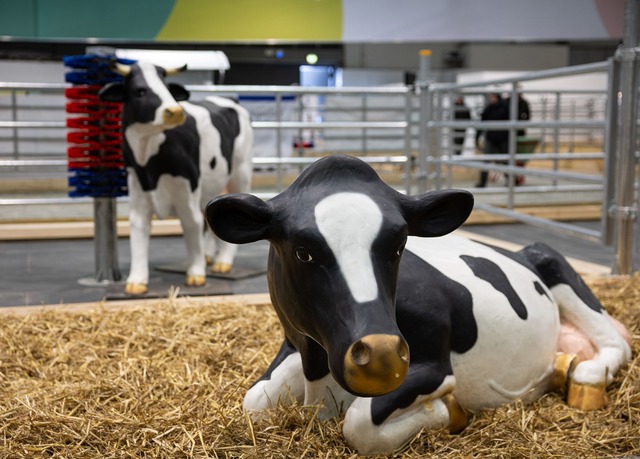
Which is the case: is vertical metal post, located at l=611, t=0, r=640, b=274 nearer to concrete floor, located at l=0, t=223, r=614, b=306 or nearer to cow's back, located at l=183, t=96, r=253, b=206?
concrete floor, located at l=0, t=223, r=614, b=306

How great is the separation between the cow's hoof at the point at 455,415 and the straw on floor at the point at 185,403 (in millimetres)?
19

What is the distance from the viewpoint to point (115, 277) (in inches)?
157

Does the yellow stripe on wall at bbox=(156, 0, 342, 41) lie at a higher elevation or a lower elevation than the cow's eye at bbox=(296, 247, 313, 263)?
higher

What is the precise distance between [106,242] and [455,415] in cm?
272

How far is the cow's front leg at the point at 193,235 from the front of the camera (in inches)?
148

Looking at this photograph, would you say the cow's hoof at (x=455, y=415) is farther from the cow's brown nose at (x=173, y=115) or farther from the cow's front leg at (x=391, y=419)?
the cow's brown nose at (x=173, y=115)

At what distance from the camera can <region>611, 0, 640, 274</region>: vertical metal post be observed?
354cm

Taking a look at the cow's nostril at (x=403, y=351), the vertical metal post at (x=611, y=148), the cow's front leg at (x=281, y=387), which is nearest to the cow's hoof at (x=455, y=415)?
the cow's front leg at (x=281, y=387)

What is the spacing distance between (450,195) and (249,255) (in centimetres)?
342

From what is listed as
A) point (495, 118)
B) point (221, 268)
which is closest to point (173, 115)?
point (221, 268)

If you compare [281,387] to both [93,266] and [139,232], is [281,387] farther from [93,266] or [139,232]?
[93,266]

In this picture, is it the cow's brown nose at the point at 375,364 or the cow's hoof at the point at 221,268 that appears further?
the cow's hoof at the point at 221,268

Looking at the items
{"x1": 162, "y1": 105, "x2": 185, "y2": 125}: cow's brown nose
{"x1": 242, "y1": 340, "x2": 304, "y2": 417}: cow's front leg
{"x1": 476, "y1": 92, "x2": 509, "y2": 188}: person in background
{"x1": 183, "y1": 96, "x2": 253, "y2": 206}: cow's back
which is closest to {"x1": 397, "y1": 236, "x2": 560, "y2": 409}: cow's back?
{"x1": 242, "y1": 340, "x2": 304, "y2": 417}: cow's front leg

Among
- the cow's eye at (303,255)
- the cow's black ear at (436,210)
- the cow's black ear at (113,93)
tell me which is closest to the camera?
the cow's eye at (303,255)
